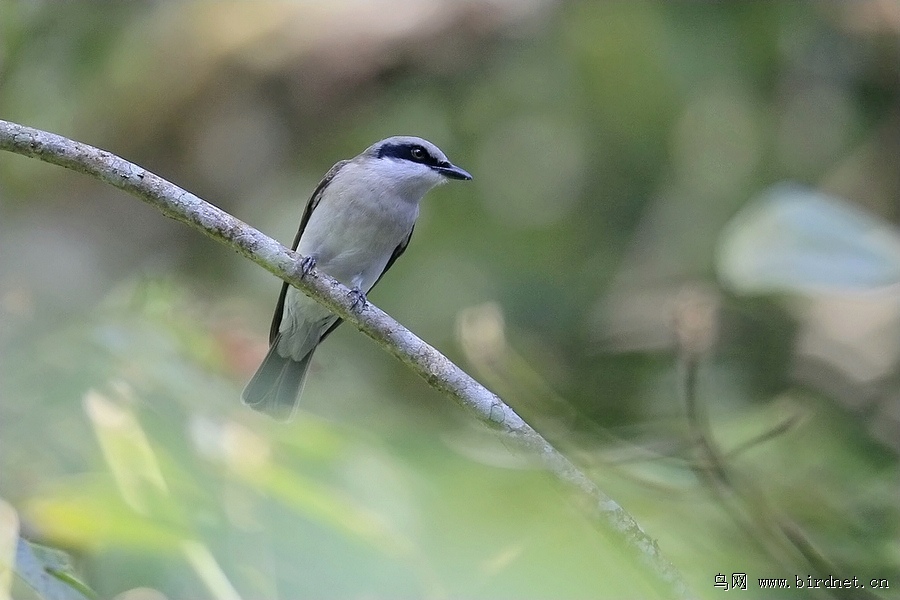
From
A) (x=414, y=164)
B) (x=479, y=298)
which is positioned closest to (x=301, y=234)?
(x=414, y=164)

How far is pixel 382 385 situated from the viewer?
530 cm

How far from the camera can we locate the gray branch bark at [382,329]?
2283mm

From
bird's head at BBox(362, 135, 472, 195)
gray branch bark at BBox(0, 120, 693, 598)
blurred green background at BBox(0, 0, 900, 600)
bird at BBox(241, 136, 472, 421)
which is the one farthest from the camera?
bird's head at BBox(362, 135, 472, 195)

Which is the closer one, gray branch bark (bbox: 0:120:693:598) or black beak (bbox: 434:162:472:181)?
gray branch bark (bbox: 0:120:693:598)

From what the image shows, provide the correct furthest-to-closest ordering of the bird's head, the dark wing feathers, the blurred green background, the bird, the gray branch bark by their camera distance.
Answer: the dark wing feathers < the bird's head < the bird < the gray branch bark < the blurred green background

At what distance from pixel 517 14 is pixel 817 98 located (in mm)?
2172

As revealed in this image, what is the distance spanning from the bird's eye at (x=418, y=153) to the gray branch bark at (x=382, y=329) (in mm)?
1546

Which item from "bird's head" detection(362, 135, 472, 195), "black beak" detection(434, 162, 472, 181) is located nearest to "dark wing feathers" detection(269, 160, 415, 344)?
"bird's head" detection(362, 135, 472, 195)

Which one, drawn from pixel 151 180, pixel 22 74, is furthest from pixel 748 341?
pixel 22 74

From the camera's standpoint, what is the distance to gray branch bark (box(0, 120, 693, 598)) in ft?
7.49

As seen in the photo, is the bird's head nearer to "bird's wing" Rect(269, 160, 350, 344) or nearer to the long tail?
"bird's wing" Rect(269, 160, 350, 344)

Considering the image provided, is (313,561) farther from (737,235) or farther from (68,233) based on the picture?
(68,233)

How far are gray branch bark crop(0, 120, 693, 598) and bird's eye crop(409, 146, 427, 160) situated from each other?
60.9 inches

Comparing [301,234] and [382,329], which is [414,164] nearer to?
[301,234]
